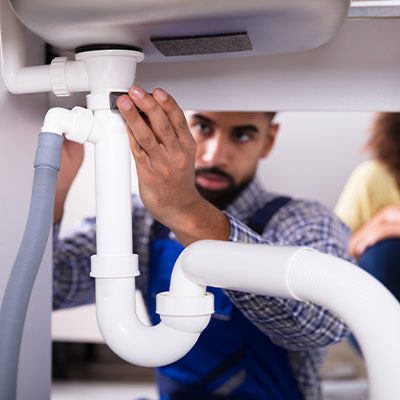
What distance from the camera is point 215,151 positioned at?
3.80 feet

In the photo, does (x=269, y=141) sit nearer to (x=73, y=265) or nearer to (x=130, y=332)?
(x=73, y=265)

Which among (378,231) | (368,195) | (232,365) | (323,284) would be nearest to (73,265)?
(232,365)

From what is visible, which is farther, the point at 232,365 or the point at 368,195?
the point at 368,195

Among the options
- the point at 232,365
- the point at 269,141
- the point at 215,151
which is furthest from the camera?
the point at 269,141

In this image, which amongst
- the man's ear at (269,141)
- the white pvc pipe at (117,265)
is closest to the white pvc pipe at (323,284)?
the white pvc pipe at (117,265)

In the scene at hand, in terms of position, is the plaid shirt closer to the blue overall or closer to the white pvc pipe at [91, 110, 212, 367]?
the blue overall

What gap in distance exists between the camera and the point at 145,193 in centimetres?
52

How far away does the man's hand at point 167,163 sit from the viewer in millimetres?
449

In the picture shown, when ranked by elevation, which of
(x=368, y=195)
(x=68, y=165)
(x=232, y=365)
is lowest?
(x=232, y=365)

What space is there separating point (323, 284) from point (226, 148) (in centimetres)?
84

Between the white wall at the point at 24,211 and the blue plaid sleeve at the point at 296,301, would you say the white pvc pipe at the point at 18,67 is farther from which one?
the blue plaid sleeve at the point at 296,301

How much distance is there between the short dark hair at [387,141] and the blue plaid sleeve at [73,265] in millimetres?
1144

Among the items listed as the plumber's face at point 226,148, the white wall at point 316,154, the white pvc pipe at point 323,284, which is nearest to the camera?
the white pvc pipe at point 323,284

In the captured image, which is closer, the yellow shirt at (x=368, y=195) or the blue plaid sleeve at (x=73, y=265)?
the blue plaid sleeve at (x=73, y=265)
